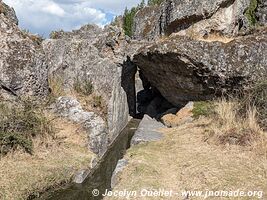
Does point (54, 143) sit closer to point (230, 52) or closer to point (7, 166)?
point (7, 166)

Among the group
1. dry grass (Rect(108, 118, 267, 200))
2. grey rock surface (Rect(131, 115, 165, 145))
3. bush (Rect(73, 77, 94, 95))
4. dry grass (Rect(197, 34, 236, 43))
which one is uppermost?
dry grass (Rect(197, 34, 236, 43))

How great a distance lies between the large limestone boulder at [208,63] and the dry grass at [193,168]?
3.64 m

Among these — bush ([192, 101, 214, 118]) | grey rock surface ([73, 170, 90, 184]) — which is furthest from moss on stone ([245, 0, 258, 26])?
grey rock surface ([73, 170, 90, 184])

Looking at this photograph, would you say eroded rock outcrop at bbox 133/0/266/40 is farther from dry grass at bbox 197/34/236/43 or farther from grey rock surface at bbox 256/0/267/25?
grey rock surface at bbox 256/0/267/25

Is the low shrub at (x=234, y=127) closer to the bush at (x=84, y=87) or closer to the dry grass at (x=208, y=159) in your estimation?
the dry grass at (x=208, y=159)

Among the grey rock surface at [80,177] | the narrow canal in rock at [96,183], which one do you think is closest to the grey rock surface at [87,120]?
the narrow canal in rock at [96,183]

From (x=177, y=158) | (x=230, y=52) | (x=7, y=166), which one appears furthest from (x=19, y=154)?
(x=230, y=52)

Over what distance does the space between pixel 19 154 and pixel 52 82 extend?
4.87 meters

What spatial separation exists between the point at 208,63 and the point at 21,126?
24.3 feet

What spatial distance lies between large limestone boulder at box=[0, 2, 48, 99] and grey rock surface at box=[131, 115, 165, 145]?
3751 mm

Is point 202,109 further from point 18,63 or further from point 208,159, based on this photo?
point 18,63

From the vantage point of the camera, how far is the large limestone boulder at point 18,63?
1232cm

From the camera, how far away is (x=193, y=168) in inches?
378

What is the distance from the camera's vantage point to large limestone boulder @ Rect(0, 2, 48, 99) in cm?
1232
